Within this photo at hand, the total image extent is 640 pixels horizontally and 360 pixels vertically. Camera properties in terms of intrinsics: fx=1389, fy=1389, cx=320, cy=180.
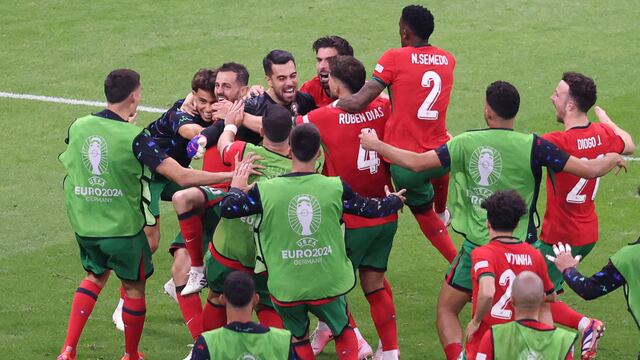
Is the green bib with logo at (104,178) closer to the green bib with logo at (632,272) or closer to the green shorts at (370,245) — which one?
the green shorts at (370,245)

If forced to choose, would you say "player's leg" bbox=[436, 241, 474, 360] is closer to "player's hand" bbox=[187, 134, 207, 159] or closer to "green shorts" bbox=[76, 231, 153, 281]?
"player's hand" bbox=[187, 134, 207, 159]

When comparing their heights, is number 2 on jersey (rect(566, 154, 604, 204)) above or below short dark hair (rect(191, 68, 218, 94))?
below

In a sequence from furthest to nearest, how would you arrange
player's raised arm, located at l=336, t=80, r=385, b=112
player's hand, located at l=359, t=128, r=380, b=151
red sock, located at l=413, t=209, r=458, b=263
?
1. red sock, located at l=413, t=209, r=458, b=263
2. player's raised arm, located at l=336, t=80, r=385, b=112
3. player's hand, located at l=359, t=128, r=380, b=151

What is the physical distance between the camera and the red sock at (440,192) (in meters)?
13.3

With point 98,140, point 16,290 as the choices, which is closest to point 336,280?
point 98,140

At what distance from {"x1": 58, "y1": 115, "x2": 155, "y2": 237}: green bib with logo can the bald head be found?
12.2ft

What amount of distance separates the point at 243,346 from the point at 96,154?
305cm

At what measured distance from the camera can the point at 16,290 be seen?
44.1ft

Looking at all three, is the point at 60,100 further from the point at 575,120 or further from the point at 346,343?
the point at 346,343

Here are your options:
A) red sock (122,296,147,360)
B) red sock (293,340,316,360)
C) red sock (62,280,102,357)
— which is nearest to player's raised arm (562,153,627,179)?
red sock (293,340,316,360)

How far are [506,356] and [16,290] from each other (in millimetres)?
6102

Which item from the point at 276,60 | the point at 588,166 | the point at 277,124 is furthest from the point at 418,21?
the point at 277,124

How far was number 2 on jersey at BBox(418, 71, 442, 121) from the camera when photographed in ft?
40.4

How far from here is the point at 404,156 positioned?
11039 mm
